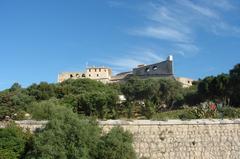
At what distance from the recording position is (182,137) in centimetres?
2173

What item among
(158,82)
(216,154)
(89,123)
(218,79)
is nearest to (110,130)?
(89,123)

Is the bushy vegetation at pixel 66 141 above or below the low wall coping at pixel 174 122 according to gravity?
below

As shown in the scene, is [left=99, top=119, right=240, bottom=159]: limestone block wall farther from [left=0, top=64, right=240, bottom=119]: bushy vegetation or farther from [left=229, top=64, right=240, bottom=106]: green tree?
[left=229, top=64, right=240, bottom=106]: green tree

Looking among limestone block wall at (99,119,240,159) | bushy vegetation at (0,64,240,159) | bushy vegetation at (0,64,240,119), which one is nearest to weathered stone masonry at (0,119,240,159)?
limestone block wall at (99,119,240,159)

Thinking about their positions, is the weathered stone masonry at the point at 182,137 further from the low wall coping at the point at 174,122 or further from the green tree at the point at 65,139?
the green tree at the point at 65,139

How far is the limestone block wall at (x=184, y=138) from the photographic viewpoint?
830 inches

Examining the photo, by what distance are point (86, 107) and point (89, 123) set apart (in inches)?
404

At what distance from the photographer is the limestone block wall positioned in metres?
21.1

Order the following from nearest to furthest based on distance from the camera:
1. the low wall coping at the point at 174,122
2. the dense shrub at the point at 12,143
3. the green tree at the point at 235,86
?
the dense shrub at the point at 12,143, the low wall coping at the point at 174,122, the green tree at the point at 235,86

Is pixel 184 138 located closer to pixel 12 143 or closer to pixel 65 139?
pixel 65 139

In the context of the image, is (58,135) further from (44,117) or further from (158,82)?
(158,82)

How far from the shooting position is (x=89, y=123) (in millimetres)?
19984

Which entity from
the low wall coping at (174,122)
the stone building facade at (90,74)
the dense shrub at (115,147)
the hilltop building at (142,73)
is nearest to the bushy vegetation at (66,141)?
the dense shrub at (115,147)

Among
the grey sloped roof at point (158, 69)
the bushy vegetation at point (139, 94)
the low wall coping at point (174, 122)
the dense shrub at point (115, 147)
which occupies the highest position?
the grey sloped roof at point (158, 69)
